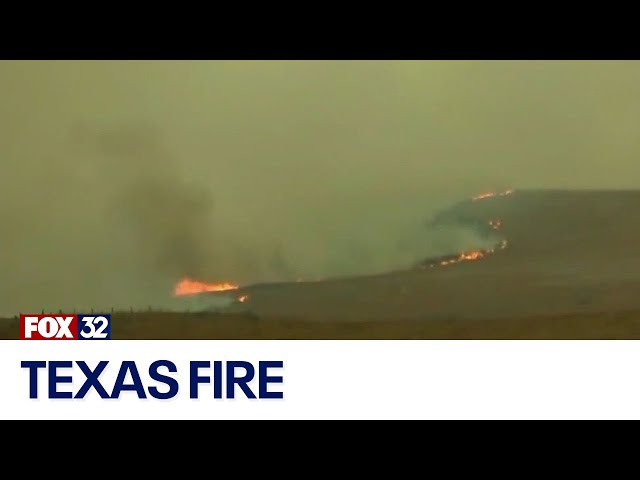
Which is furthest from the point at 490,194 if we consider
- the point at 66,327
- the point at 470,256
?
the point at 66,327

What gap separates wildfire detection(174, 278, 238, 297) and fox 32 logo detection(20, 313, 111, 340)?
235 millimetres

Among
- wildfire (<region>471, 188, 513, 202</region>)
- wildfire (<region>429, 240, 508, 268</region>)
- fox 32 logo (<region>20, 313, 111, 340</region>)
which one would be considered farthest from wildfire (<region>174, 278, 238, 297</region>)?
wildfire (<region>471, 188, 513, 202</region>)

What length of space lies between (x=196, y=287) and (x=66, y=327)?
419 mm

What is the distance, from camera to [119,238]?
79.9 inches

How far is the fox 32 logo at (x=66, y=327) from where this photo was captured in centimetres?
200

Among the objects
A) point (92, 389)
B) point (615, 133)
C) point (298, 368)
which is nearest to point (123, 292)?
point (92, 389)

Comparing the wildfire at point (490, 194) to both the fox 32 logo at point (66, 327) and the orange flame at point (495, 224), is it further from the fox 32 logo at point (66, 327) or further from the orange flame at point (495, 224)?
the fox 32 logo at point (66, 327)

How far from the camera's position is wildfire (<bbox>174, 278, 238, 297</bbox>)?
2.02 m

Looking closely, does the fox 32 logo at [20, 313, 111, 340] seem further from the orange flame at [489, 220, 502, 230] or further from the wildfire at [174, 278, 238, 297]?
the orange flame at [489, 220, 502, 230]

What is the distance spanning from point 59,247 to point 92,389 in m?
0.45

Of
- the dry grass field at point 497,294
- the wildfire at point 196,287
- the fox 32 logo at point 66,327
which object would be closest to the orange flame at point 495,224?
the dry grass field at point 497,294

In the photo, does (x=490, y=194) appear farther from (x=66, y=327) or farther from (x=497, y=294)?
(x=66, y=327)

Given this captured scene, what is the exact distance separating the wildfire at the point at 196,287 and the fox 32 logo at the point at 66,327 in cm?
24

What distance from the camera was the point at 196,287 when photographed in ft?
6.64
